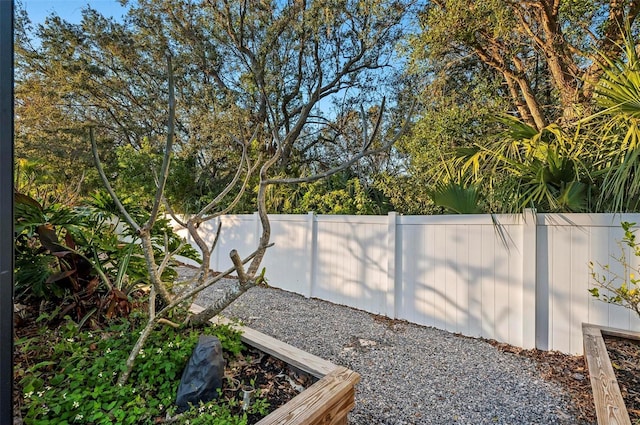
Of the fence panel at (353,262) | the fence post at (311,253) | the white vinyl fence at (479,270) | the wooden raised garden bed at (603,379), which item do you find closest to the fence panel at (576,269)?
the white vinyl fence at (479,270)

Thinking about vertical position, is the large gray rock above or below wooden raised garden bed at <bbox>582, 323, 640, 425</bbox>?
above

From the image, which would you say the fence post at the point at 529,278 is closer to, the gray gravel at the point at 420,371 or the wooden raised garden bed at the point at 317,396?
the gray gravel at the point at 420,371

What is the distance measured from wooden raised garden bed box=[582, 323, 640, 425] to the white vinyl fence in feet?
0.58

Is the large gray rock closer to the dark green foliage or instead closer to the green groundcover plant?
the green groundcover plant

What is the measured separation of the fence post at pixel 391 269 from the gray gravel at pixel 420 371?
186 mm

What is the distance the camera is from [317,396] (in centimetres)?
140

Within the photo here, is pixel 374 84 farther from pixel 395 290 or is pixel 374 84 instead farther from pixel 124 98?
pixel 124 98

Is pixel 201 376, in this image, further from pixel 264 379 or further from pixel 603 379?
pixel 603 379

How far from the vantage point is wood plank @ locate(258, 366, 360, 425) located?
1240 millimetres

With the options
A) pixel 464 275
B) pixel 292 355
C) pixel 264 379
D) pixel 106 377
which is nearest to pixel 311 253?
pixel 464 275

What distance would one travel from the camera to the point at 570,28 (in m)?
3.59

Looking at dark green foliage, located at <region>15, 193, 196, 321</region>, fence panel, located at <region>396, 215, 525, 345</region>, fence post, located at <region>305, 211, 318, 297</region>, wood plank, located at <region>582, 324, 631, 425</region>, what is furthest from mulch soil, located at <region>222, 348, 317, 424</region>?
fence post, located at <region>305, 211, 318, 297</region>

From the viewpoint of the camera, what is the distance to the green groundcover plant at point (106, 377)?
1265mm

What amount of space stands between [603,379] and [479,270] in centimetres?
143
